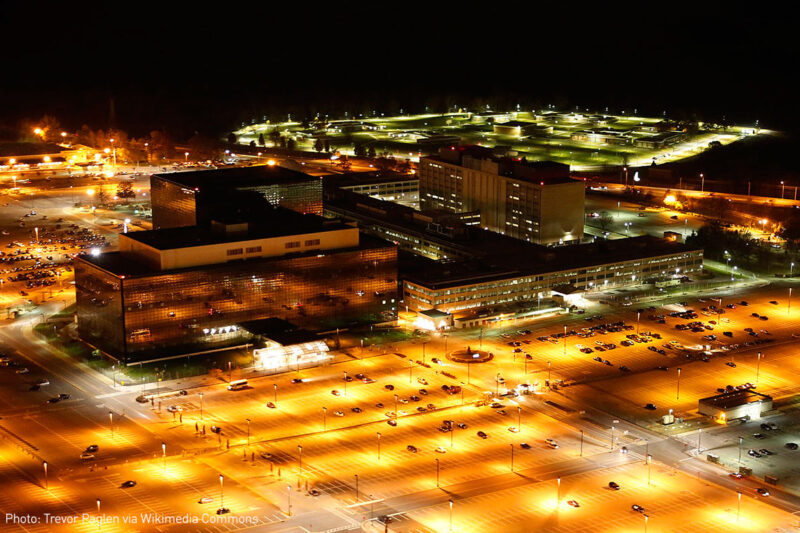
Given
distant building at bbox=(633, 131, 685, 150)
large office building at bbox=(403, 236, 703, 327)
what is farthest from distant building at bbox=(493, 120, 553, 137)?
large office building at bbox=(403, 236, 703, 327)

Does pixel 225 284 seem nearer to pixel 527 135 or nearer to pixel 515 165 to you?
pixel 515 165

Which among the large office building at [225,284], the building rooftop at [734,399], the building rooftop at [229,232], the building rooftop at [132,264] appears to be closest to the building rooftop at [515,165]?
the large office building at [225,284]

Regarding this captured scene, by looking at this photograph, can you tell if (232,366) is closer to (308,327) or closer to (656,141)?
(308,327)

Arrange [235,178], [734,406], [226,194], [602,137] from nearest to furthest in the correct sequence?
[734,406] < [226,194] < [235,178] < [602,137]

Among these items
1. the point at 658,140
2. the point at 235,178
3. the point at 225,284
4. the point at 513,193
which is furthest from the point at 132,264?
the point at 658,140

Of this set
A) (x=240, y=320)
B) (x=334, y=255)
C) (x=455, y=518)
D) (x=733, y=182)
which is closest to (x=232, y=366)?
(x=240, y=320)

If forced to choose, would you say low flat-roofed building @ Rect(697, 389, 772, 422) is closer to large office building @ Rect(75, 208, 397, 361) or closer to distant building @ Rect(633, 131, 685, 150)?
large office building @ Rect(75, 208, 397, 361)

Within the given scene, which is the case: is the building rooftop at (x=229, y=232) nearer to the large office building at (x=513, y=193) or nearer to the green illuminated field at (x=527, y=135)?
the large office building at (x=513, y=193)

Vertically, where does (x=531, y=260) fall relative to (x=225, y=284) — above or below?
below
